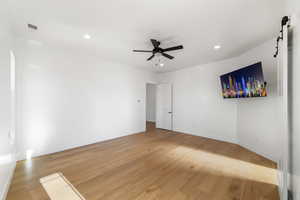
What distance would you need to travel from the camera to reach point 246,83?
2.85 metres

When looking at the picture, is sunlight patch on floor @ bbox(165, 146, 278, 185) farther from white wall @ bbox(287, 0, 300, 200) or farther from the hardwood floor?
white wall @ bbox(287, 0, 300, 200)

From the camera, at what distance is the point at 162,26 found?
2270 mm

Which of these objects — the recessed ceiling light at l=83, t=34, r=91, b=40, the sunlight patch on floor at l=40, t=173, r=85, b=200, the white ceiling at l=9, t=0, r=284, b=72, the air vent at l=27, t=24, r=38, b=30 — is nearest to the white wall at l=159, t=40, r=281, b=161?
the white ceiling at l=9, t=0, r=284, b=72

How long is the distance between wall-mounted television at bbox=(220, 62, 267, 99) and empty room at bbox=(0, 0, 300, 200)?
0.08 ft

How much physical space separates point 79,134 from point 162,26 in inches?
144

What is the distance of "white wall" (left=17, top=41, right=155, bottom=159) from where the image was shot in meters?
2.76

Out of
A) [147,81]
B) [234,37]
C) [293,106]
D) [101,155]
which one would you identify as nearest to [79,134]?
[101,155]

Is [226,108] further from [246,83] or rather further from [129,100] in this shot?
[129,100]

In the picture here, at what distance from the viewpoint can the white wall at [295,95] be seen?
130 centimetres

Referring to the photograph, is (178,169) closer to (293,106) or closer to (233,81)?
(293,106)

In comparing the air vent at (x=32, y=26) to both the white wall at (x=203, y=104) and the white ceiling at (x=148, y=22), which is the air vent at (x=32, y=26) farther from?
the white wall at (x=203, y=104)

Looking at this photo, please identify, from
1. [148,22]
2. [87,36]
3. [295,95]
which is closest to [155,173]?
[295,95]

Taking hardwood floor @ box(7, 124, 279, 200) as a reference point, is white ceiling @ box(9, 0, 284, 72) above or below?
above

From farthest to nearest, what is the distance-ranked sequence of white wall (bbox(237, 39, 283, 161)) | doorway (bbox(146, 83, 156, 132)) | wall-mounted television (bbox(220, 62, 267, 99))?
doorway (bbox(146, 83, 156, 132)) < white wall (bbox(237, 39, 283, 161)) < wall-mounted television (bbox(220, 62, 267, 99))
